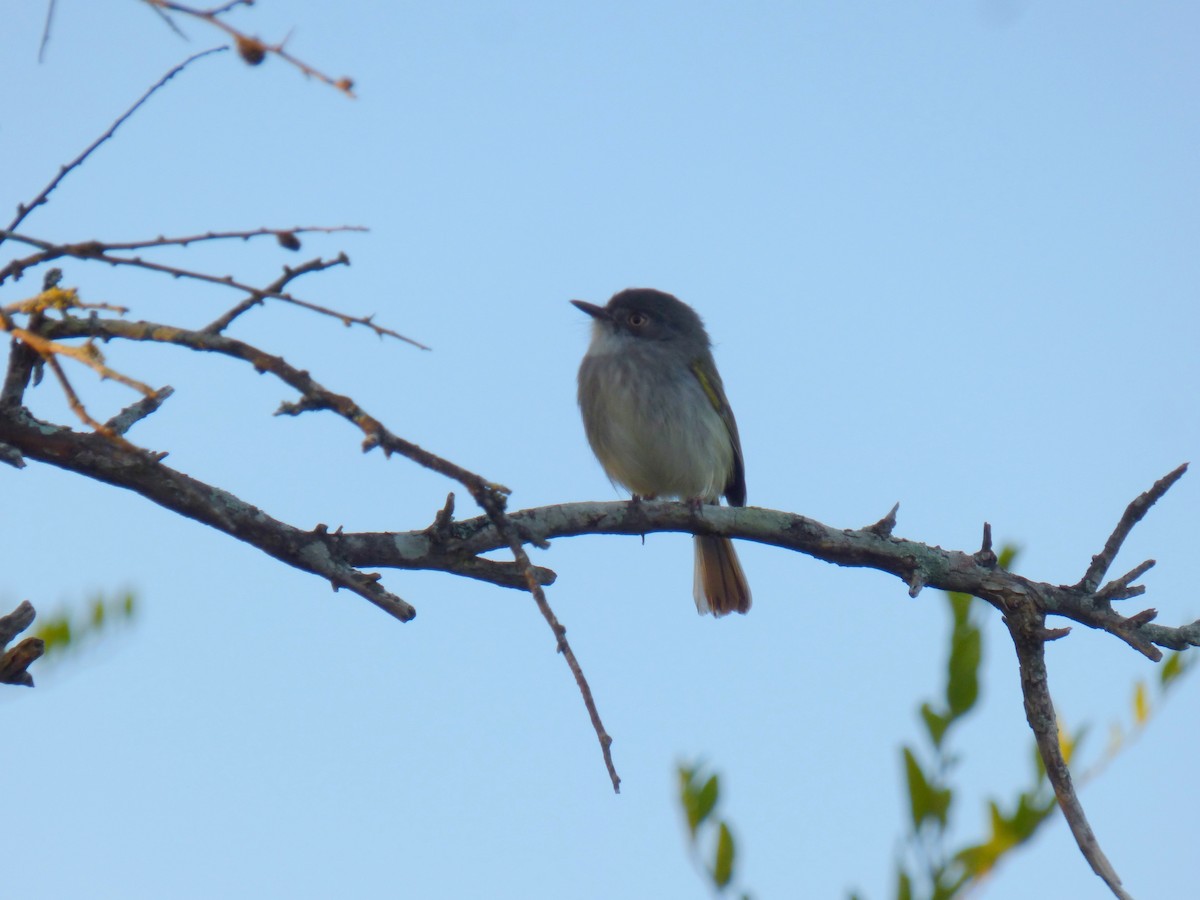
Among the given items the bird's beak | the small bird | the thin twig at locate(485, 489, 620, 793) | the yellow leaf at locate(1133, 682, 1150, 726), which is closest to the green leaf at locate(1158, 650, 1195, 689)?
the yellow leaf at locate(1133, 682, 1150, 726)

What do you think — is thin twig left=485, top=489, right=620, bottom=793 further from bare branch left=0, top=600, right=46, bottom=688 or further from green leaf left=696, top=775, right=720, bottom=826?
bare branch left=0, top=600, right=46, bottom=688

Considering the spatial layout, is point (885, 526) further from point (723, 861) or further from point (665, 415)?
point (665, 415)

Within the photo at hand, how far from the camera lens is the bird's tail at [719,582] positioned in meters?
8.19

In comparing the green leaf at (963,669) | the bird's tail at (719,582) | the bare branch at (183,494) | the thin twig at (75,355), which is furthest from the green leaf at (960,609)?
the bird's tail at (719,582)

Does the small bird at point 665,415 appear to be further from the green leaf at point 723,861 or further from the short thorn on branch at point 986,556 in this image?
the green leaf at point 723,861

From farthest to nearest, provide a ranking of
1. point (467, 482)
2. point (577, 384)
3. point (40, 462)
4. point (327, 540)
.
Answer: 1. point (577, 384)
2. point (327, 540)
3. point (40, 462)
4. point (467, 482)

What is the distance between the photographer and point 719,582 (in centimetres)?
820

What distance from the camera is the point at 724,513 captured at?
170 inches

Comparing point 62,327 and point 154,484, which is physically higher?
point 62,327

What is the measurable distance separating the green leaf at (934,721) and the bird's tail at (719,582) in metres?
5.53

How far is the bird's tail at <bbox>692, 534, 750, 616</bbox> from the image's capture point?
819 cm

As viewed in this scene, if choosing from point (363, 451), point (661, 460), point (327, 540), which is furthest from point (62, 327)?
point (661, 460)

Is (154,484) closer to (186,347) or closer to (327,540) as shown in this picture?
(327,540)

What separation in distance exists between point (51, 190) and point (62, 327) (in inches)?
18.6
